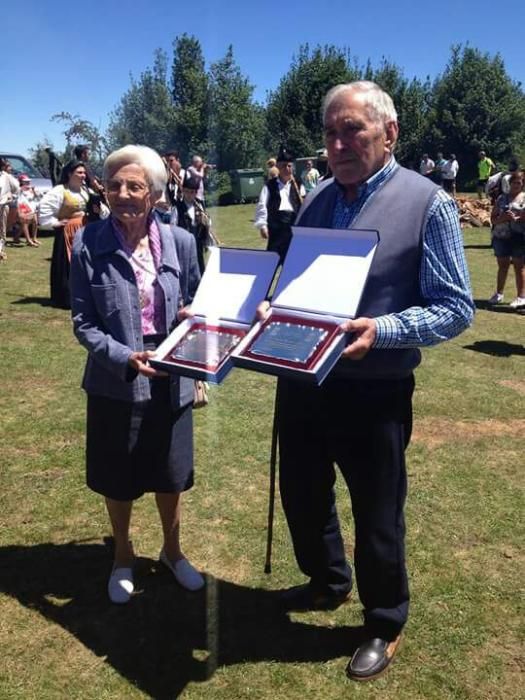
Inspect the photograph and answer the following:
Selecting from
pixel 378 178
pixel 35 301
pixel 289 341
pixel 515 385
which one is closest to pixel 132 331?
pixel 289 341

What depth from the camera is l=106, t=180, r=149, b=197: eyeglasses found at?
229 centimetres

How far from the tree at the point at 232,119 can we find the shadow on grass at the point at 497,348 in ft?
128

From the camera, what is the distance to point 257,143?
44531mm

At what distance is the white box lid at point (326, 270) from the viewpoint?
73.1 inches

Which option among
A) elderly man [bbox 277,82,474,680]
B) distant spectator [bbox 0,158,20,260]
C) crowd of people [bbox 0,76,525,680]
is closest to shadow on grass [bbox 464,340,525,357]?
crowd of people [bbox 0,76,525,680]

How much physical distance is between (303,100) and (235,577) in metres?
38.3

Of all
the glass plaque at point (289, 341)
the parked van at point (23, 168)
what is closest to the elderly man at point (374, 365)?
the glass plaque at point (289, 341)

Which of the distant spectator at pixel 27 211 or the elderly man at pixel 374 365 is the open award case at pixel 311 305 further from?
the distant spectator at pixel 27 211

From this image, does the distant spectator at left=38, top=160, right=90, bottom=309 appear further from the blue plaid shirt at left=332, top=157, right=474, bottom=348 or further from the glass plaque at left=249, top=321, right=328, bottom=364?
the blue plaid shirt at left=332, top=157, right=474, bottom=348

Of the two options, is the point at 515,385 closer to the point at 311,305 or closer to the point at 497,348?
the point at 497,348

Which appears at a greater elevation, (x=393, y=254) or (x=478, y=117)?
(x=478, y=117)

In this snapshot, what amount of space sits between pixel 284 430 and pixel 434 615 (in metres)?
1.10

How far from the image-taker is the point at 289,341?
186 cm

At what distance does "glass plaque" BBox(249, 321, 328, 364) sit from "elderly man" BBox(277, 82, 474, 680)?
105 millimetres
